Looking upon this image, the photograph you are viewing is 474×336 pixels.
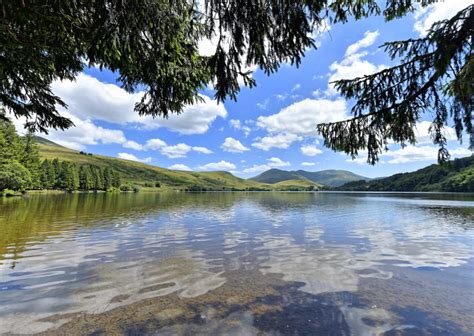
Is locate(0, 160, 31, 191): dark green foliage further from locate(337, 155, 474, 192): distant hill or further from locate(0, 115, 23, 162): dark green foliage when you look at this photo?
locate(337, 155, 474, 192): distant hill

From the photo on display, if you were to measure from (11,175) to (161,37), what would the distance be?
253 ft

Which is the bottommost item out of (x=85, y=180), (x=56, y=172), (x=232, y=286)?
(x=232, y=286)

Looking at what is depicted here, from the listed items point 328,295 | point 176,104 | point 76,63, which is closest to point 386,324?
point 328,295

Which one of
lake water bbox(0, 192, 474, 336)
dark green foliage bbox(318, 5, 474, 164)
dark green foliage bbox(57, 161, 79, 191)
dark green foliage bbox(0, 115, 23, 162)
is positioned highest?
dark green foliage bbox(0, 115, 23, 162)

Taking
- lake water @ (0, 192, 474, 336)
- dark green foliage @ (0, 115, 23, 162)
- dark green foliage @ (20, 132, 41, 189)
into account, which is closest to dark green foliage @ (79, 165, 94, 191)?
dark green foliage @ (20, 132, 41, 189)

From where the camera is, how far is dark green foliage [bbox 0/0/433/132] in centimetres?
384

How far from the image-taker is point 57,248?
45.7 ft

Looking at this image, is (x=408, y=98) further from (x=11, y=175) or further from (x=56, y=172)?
(x=56, y=172)

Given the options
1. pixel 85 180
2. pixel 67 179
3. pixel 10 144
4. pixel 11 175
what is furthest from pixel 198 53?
pixel 85 180

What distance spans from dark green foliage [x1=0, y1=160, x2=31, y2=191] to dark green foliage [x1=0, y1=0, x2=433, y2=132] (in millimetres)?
70686

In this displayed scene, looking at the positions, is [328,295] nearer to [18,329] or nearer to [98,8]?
[18,329]

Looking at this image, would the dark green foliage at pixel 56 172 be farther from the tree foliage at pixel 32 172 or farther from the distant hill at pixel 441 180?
the distant hill at pixel 441 180

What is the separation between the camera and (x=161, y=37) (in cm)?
445

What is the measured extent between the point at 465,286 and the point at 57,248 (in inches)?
734
